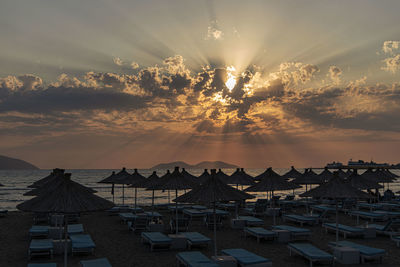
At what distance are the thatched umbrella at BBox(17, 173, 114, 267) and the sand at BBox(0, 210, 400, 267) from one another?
3.66 m

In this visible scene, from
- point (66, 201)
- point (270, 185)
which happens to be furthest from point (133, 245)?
point (270, 185)

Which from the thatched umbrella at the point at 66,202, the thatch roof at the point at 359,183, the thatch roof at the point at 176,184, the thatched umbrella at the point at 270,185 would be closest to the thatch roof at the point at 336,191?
the thatched umbrella at the point at 270,185

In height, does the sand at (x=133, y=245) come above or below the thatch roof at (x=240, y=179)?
below

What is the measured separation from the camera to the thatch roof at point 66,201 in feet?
25.5

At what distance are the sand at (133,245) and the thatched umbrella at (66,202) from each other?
3656 millimetres

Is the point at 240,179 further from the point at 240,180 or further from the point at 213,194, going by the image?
the point at 213,194

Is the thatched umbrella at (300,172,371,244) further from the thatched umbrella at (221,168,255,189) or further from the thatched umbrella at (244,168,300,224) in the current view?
the thatched umbrella at (221,168,255,189)

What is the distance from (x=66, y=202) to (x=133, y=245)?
21.6 feet

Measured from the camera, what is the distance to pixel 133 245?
13.8 metres

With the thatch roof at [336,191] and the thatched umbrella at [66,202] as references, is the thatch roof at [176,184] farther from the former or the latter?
the thatched umbrella at [66,202]

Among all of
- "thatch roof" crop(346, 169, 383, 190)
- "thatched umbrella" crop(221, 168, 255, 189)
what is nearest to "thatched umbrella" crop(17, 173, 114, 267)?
"thatched umbrella" crop(221, 168, 255, 189)

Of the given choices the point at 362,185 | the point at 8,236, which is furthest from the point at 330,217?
the point at 8,236

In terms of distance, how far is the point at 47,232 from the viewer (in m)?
14.5

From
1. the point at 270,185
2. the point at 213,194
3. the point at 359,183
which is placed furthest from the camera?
the point at 359,183
